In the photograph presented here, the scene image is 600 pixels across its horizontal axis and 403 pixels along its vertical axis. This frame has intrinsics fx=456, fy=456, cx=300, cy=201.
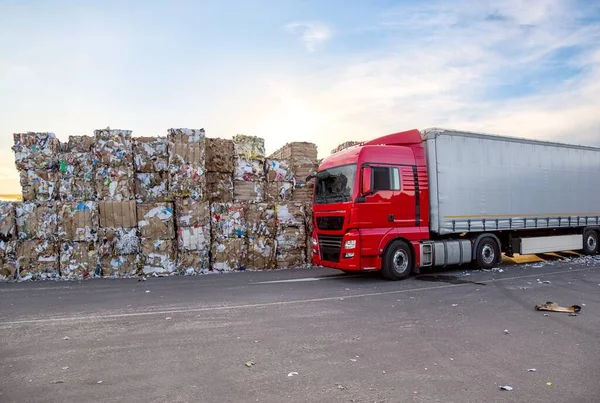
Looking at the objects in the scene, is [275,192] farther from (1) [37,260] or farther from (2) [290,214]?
(1) [37,260]

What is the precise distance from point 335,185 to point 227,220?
4.20 m

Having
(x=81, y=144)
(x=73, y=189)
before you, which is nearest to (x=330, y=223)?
(x=73, y=189)

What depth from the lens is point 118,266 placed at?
43.5ft

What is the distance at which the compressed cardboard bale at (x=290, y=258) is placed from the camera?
14.7 meters

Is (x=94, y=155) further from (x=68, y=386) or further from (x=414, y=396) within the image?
(x=414, y=396)

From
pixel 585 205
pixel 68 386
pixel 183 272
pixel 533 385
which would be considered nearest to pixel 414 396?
pixel 533 385

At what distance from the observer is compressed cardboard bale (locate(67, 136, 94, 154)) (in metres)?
14.0

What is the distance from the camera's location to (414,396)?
165 inches

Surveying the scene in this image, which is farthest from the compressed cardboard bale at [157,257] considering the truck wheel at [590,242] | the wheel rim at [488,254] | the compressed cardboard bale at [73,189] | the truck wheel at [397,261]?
the truck wheel at [590,242]

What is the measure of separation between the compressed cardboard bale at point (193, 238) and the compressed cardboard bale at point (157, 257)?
37 centimetres

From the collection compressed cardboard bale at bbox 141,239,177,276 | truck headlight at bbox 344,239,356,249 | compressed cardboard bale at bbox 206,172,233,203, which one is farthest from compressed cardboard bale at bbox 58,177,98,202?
truck headlight at bbox 344,239,356,249

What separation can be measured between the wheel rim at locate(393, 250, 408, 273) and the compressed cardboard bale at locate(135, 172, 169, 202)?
7.23 metres

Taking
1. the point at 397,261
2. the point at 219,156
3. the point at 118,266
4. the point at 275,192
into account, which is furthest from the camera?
the point at 275,192

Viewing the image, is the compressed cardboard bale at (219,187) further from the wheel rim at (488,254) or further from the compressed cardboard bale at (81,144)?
the wheel rim at (488,254)
